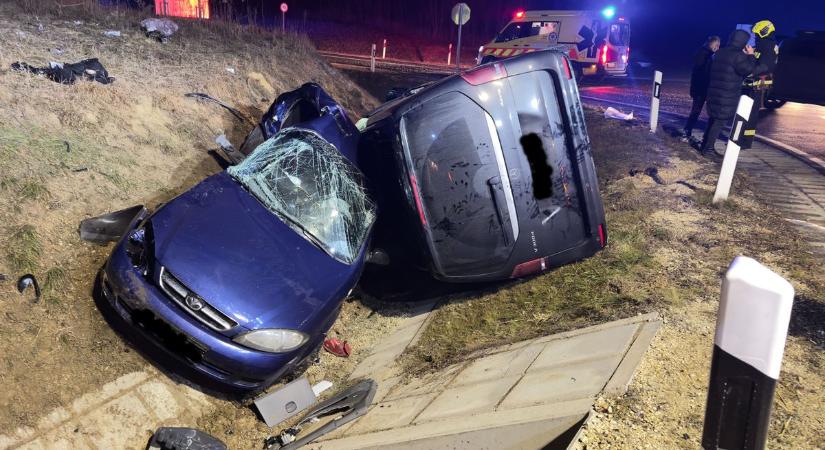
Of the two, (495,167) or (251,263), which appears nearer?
(251,263)

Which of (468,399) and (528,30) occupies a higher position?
(528,30)

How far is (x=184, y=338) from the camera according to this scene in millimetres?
3838

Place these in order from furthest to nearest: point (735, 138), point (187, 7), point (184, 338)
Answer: point (187, 7) < point (735, 138) < point (184, 338)

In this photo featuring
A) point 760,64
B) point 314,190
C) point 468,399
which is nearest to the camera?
point 468,399

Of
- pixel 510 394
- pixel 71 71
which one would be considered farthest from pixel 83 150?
pixel 510 394

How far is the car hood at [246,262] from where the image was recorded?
397 centimetres

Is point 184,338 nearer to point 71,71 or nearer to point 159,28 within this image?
point 71,71

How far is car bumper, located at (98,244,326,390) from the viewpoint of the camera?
151 inches

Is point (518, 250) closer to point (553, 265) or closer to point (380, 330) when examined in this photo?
point (553, 265)

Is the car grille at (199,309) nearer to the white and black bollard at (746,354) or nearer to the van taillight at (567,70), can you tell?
the white and black bollard at (746,354)

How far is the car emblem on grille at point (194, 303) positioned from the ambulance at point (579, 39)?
12.8 metres

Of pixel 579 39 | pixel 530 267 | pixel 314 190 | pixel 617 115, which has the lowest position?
pixel 530 267

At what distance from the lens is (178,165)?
6.81 metres

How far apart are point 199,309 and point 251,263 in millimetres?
522
